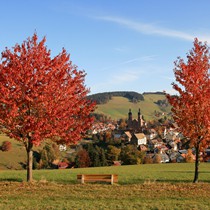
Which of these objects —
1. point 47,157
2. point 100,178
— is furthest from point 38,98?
point 47,157

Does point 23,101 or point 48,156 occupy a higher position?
point 23,101

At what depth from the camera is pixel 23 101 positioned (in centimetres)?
2195

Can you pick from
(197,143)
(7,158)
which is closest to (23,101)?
(197,143)

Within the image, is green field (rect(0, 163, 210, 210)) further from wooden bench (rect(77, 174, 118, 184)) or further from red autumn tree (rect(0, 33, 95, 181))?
red autumn tree (rect(0, 33, 95, 181))

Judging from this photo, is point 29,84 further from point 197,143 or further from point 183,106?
point 197,143

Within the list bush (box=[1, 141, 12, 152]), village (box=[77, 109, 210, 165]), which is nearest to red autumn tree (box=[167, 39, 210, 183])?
village (box=[77, 109, 210, 165])

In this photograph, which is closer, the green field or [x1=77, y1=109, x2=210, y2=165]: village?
the green field

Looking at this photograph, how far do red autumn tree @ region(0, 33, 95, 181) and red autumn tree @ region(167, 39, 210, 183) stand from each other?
24.9 ft

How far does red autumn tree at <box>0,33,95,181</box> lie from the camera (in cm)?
2170

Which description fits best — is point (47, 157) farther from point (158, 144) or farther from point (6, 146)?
point (158, 144)

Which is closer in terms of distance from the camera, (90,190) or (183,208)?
(183,208)

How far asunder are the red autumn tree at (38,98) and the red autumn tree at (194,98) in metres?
7.58

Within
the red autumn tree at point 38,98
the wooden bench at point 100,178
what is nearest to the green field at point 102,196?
the wooden bench at point 100,178

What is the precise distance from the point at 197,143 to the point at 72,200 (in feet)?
40.9
